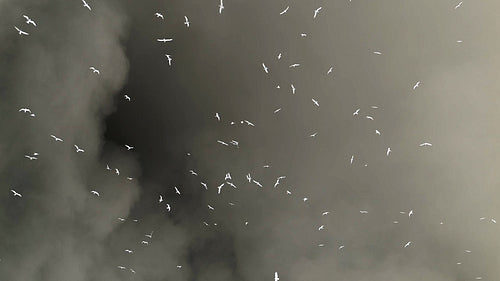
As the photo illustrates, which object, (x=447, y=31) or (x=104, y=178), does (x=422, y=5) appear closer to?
(x=447, y=31)

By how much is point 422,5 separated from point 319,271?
2409 cm

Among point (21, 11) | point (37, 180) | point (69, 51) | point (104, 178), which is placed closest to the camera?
point (21, 11)

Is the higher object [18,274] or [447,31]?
[447,31]

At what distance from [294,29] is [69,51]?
51.1ft

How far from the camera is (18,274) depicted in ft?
116

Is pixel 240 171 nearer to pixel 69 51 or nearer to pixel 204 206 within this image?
pixel 204 206

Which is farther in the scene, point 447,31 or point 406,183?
point 406,183

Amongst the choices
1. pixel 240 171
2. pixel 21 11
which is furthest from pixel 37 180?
pixel 240 171

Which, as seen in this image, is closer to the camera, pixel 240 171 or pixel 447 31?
pixel 447 31

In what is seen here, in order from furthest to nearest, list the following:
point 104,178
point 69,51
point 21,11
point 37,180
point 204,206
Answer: point 204,206
point 104,178
point 37,180
point 69,51
point 21,11

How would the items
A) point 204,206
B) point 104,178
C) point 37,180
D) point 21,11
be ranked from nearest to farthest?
point 21,11
point 37,180
point 104,178
point 204,206

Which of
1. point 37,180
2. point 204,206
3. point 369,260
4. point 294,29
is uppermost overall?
point 294,29

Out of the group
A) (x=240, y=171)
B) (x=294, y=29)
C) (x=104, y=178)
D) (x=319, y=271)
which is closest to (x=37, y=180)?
(x=104, y=178)

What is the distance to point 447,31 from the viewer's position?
34500 mm
